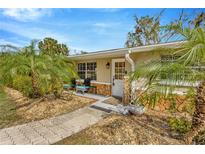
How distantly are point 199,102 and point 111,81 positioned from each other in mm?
6569

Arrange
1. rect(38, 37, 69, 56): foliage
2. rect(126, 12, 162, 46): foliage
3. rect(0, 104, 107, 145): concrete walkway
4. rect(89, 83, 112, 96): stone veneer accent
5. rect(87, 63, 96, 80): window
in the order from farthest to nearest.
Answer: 1. rect(38, 37, 69, 56): foliage
2. rect(126, 12, 162, 46): foliage
3. rect(87, 63, 96, 80): window
4. rect(89, 83, 112, 96): stone veneer accent
5. rect(0, 104, 107, 145): concrete walkway

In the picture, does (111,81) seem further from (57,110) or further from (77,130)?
(77,130)

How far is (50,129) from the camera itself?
187 inches

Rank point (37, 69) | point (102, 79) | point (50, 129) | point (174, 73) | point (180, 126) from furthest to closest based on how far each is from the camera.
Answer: point (102, 79) < point (37, 69) < point (50, 129) < point (180, 126) < point (174, 73)

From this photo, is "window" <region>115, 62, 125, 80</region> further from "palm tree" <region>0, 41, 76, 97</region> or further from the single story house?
"palm tree" <region>0, 41, 76, 97</region>

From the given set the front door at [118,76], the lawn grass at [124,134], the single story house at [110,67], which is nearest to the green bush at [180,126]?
the lawn grass at [124,134]

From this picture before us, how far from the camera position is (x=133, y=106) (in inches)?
234

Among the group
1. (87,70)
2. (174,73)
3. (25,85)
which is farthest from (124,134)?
(25,85)

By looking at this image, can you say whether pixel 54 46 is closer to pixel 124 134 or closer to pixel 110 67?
pixel 110 67

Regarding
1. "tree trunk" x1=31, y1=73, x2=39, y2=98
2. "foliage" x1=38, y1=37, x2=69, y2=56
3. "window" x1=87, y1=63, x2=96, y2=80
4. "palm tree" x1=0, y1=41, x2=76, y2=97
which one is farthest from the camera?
"foliage" x1=38, y1=37, x2=69, y2=56

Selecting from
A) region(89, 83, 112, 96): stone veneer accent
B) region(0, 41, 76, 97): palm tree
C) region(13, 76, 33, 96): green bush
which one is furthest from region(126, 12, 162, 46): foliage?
region(13, 76, 33, 96): green bush

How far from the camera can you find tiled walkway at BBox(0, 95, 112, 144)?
4.10 metres

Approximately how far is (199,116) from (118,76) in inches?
246

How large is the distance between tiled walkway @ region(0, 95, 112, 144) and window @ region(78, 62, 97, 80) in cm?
535
